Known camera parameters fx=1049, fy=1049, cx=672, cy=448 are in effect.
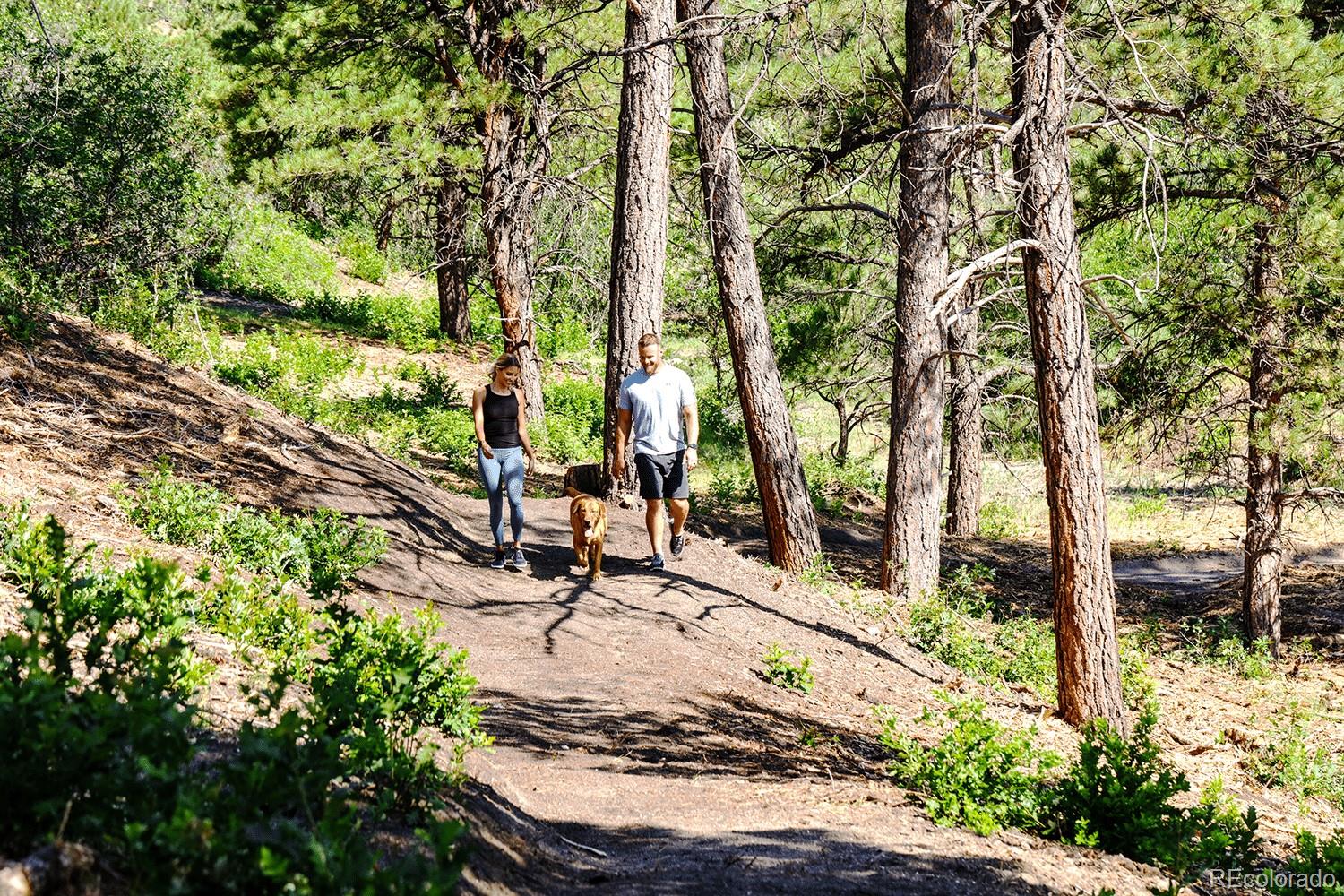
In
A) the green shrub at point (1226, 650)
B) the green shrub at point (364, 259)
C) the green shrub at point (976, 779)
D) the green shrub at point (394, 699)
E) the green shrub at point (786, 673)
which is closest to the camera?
the green shrub at point (394, 699)

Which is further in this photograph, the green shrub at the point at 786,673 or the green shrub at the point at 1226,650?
the green shrub at the point at 1226,650

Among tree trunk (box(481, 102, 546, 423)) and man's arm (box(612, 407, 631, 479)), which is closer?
man's arm (box(612, 407, 631, 479))

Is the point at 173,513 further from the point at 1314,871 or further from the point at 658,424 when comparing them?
the point at 1314,871

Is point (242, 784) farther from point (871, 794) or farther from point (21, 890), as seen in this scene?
point (871, 794)

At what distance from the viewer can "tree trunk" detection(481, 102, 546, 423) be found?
13.9 meters

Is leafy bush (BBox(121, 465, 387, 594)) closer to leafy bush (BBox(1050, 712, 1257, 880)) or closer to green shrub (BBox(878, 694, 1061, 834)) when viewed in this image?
green shrub (BBox(878, 694, 1061, 834))

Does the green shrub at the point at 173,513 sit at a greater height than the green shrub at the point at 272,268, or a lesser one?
lesser

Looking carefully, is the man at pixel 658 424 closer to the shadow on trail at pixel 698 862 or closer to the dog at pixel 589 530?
the dog at pixel 589 530

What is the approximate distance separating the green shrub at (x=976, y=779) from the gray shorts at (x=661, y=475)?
11.6 ft

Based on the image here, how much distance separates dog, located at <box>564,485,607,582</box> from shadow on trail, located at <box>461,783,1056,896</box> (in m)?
3.91

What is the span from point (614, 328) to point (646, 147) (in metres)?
1.76

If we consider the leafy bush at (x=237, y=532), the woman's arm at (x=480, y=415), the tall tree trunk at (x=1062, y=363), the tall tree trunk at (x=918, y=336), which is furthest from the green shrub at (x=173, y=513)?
the tall tree trunk at (x=918, y=336)

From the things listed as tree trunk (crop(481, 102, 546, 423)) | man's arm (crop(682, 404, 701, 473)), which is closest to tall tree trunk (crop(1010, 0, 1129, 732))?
man's arm (crop(682, 404, 701, 473))

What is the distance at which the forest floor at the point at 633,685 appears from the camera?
410cm
